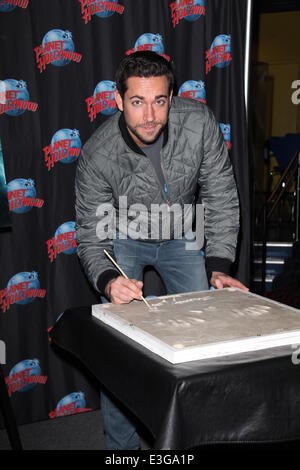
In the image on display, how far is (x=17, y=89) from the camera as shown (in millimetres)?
2688

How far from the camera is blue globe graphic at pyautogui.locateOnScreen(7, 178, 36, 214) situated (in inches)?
108

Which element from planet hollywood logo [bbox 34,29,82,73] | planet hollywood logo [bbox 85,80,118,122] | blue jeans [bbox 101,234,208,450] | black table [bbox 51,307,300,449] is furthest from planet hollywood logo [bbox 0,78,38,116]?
black table [bbox 51,307,300,449]

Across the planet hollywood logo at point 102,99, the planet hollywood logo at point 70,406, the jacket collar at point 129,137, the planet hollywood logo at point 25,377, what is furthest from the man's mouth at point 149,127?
the planet hollywood logo at point 70,406

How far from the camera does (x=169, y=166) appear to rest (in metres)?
2.14

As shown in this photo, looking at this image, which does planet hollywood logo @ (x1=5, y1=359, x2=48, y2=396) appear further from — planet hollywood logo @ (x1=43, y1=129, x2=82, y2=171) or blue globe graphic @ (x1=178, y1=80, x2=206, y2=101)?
blue globe graphic @ (x1=178, y1=80, x2=206, y2=101)

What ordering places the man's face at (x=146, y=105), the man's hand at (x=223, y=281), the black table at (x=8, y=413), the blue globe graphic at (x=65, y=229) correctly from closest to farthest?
1. the man's hand at (x=223, y=281)
2. the man's face at (x=146, y=105)
3. the black table at (x=8, y=413)
4. the blue globe graphic at (x=65, y=229)

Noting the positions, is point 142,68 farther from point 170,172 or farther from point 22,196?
point 22,196

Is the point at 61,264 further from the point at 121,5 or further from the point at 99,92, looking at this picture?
the point at 121,5

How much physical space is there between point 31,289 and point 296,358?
1929 millimetres

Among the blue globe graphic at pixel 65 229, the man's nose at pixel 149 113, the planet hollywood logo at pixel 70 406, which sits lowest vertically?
the planet hollywood logo at pixel 70 406

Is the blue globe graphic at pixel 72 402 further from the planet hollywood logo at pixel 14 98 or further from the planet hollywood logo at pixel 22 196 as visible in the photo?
the planet hollywood logo at pixel 14 98

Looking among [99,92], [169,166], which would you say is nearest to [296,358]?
[169,166]

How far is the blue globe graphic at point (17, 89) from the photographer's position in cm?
267

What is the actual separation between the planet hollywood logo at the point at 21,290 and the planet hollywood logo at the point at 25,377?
34 centimetres
